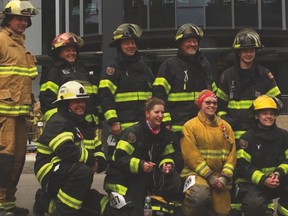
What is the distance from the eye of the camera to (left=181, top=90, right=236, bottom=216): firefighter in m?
5.00

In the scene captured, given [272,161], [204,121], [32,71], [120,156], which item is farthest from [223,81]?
[32,71]

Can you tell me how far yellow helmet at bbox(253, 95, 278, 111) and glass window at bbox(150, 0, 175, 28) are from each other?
784 inches

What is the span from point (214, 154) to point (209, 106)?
19.4 inches

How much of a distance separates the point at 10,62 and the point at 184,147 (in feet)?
6.60

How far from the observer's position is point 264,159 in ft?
16.9

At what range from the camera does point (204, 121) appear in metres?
5.18

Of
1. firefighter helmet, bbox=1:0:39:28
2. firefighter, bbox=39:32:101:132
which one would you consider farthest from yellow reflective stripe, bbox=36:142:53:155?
firefighter helmet, bbox=1:0:39:28

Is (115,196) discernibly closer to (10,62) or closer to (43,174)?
(43,174)

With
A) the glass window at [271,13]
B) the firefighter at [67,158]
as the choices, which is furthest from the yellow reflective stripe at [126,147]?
the glass window at [271,13]

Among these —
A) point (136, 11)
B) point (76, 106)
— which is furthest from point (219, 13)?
point (76, 106)

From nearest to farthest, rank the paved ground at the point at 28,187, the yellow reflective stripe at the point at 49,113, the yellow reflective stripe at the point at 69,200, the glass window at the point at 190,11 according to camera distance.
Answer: the yellow reflective stripe at the point at 69,200 → the yellow reflective stripe at the point at 49,113 → the paved ground at the point at 28,187 → the glass window at the point at 190,11

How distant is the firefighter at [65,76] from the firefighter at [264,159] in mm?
1657

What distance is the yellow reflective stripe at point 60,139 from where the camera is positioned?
468 centimetres

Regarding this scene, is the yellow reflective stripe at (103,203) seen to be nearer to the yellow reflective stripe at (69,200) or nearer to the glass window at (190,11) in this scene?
the yellow reflective stripe at (69,200)
